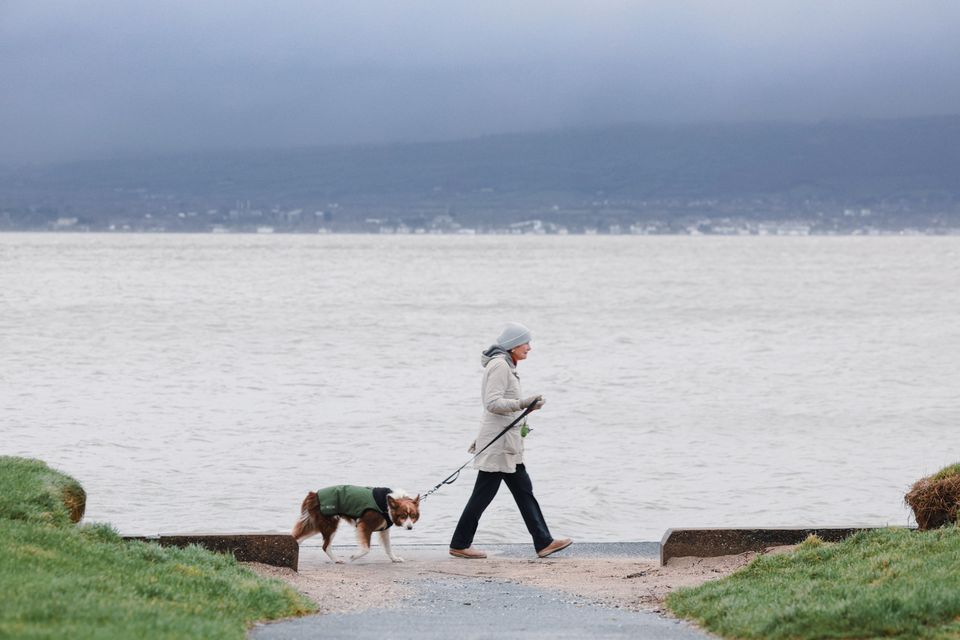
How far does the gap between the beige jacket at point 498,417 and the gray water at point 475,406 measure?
2.91m

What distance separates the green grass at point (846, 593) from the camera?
25.5 feet

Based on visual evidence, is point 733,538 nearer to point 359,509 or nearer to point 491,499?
point 491,499

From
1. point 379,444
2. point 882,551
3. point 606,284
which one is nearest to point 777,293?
point 606,284

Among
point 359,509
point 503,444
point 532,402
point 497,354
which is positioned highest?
→ point 497,354

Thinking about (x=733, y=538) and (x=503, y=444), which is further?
(x=503, y=444)

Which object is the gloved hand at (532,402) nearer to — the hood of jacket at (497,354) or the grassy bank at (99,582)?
the hood of jacket at (497,354)

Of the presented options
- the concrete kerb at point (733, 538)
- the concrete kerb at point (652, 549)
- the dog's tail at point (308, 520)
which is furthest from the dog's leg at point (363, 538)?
the concrete kerb at point (733, 538)

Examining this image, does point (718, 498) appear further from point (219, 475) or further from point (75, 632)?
point (75, 632)

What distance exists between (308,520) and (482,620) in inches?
112

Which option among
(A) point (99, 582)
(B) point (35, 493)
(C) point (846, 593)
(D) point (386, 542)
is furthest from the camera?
(D) point (386, 542)

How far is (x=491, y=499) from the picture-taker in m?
12.0

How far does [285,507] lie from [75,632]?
10506 mm

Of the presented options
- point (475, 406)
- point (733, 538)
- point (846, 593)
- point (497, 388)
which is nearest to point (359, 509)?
point (497, 388)

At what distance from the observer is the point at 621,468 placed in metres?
21.1
